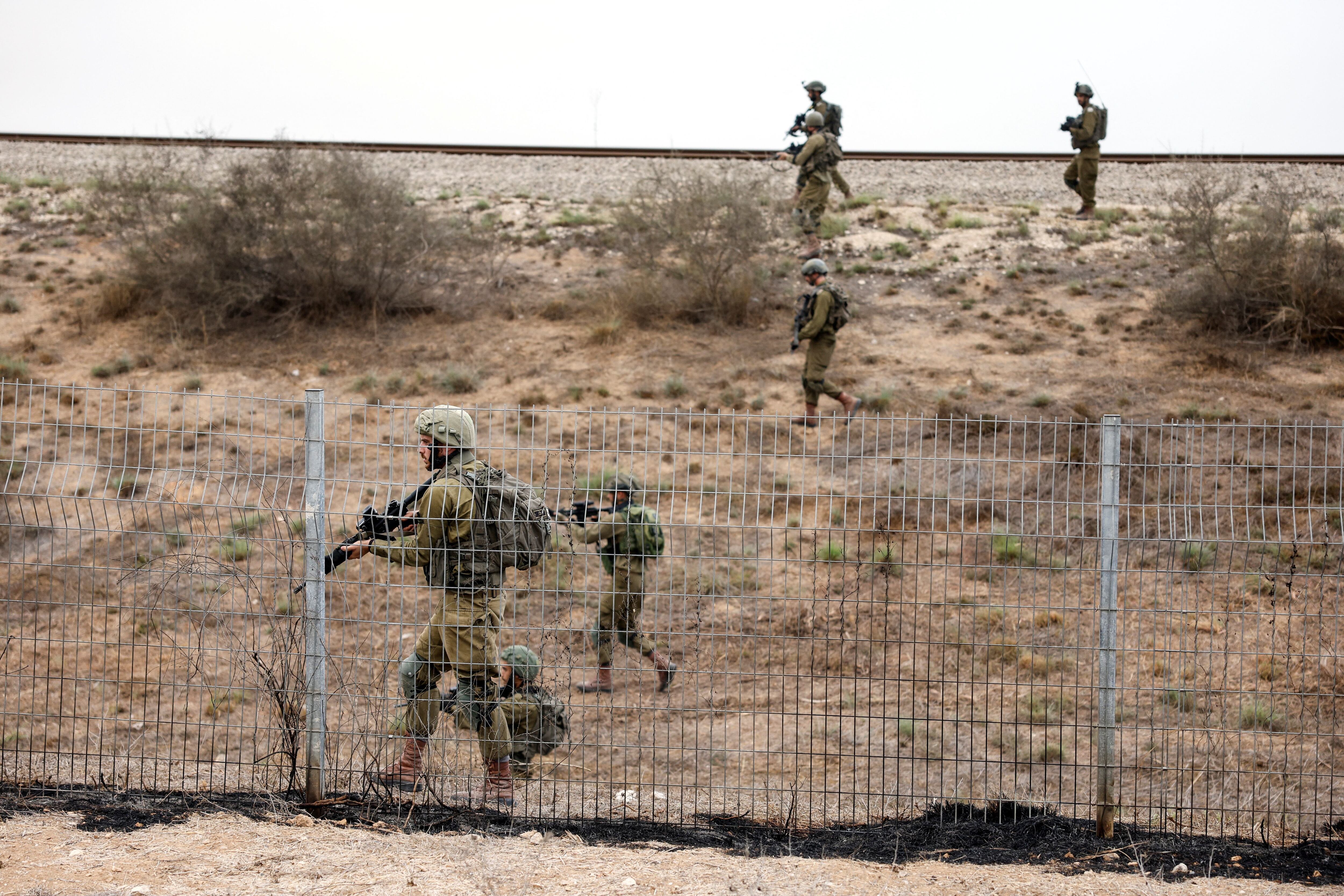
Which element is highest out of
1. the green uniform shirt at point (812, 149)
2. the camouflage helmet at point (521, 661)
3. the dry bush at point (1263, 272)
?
the green uniform shirt at point (812, 149)

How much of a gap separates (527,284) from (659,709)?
1253cm

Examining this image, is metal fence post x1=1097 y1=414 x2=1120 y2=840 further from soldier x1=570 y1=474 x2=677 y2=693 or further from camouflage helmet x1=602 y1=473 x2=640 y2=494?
soldier x1=570 y1=474 x2=677 y2=693

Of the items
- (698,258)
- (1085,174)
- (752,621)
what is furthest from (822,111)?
(752,621)

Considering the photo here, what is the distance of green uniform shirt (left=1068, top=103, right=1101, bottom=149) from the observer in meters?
17.6

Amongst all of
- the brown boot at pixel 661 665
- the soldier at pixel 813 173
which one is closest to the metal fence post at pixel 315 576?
the brown boot at pixel 661 665

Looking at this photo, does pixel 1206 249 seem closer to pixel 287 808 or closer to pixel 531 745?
pixel 531 745

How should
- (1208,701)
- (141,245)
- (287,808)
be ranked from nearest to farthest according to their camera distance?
(1208,701) < (287,808) < (141,245)

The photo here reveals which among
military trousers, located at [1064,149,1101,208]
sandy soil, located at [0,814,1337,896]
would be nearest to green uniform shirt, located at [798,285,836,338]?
sandy soil, located at [0,814,1337,896]

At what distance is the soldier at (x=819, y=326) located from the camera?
12.1 metres

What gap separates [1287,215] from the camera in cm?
1502

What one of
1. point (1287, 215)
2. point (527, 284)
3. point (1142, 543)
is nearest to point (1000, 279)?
point (1287, 215)

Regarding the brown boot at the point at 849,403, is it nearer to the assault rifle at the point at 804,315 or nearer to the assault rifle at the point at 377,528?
the assault rifle at the point at 804,315

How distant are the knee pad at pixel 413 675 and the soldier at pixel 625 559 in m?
1.31

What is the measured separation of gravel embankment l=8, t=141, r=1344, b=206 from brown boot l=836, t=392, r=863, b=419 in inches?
302
